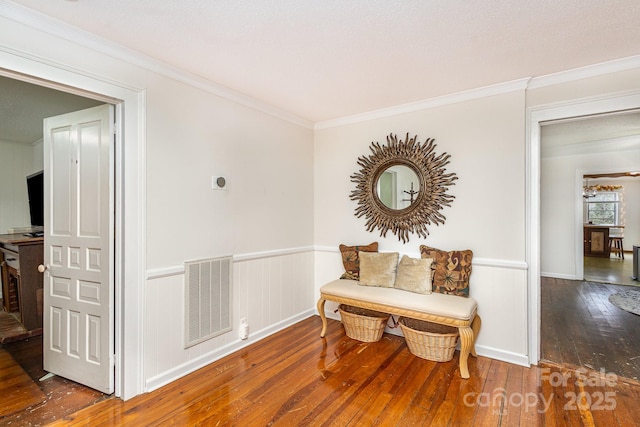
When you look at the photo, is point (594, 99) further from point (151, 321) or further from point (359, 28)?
point (151, 321)

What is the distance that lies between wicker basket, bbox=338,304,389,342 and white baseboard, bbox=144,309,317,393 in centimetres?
74

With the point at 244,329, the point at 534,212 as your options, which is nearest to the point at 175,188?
the point at 244,329

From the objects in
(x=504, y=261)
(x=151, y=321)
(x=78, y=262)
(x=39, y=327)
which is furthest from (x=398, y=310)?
(x=39, y=327)

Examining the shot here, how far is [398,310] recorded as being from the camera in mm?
2689

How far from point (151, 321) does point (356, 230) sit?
2252mm

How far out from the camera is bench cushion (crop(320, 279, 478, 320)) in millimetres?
2469

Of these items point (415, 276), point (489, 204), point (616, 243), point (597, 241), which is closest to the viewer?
point (489, 204)

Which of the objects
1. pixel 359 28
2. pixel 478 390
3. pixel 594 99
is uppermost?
pixel 359 28

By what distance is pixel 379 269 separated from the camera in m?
3.18

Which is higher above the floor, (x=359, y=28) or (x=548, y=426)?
(x=359, y=28)

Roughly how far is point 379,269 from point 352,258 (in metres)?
0.41

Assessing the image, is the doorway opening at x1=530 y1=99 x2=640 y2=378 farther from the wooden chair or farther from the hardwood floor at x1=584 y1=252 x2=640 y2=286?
the wooden chair

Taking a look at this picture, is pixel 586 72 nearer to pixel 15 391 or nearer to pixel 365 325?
pixel 365 325

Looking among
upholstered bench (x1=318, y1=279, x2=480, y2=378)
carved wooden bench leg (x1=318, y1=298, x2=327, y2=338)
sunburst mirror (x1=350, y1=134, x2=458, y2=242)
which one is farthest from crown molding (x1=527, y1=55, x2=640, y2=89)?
carved wooden bench leg (x1=318, y1=298, x2=327, y2=338)
